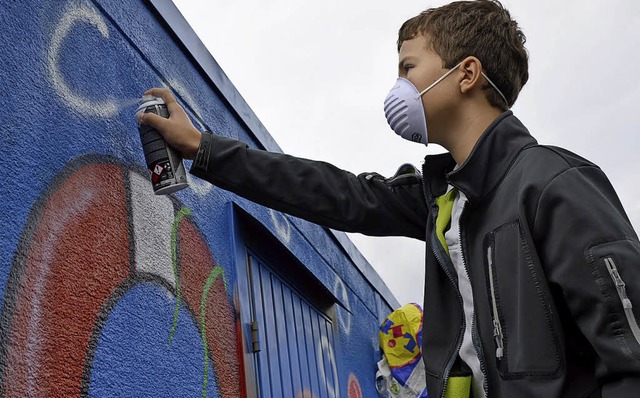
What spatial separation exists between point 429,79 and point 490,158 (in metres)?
0.43

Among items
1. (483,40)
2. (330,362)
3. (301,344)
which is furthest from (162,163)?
(330,362)

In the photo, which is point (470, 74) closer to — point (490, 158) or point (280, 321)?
point (490, 158)

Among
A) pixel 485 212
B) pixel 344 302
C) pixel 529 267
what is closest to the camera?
pixel 529 267

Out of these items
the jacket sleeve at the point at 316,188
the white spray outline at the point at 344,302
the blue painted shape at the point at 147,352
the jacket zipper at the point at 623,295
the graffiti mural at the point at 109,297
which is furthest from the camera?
the white spray outline at the point at 344,302

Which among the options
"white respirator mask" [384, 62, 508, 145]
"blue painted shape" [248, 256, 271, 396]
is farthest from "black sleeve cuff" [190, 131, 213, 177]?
"blue painted shape" [248, 256, 271, 396]

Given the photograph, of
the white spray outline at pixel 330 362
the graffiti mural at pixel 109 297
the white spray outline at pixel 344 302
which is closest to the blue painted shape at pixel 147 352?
the graffiti mural at pixel 109 297

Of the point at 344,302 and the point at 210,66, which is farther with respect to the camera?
the point at 344,302

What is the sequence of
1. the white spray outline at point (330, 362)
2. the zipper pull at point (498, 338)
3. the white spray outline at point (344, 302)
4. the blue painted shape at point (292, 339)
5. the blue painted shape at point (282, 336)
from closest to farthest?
1. the zipper pull at point (498, 338)
2. the blue painted shape at point (282, 336)
3. the blue painted shape at point (292, 339)
4. the white spray outline at point (330, 362)
5. the white spray outline at point (344, 302)

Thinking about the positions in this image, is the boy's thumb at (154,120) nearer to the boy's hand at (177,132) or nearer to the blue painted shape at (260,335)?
the boy's hand at (177,132)

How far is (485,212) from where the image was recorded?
6.60 ft

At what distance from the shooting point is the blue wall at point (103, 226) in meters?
1.97

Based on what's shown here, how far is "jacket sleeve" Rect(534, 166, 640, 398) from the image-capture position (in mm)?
1578

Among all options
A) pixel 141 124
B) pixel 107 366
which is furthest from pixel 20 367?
pixel 141 124

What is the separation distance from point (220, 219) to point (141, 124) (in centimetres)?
111
